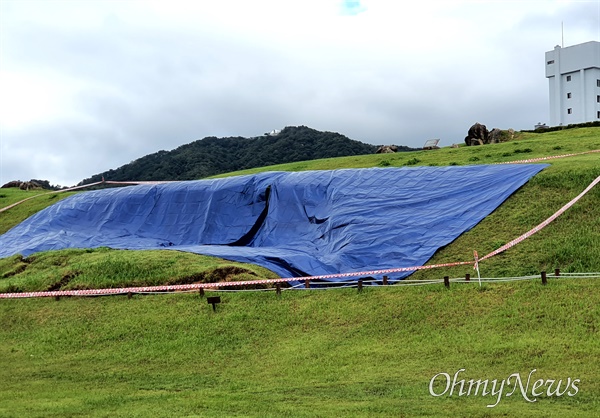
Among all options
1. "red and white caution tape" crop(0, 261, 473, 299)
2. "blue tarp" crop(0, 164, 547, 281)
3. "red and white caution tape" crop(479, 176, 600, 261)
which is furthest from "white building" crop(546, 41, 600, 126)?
"red and white caution tape" crop(0, 261, 473, 299)

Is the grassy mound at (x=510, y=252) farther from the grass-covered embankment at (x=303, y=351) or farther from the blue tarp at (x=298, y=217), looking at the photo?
the grass-covered embankment at (x=303, y=351)

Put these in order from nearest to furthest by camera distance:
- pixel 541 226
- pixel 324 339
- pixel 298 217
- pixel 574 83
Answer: pixel 324 339, pixel 541 226, pixel 298 217, pixel 574 83

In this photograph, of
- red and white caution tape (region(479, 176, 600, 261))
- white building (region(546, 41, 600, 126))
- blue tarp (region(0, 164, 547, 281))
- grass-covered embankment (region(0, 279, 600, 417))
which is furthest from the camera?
white building (region(546, 41, 600, 126))

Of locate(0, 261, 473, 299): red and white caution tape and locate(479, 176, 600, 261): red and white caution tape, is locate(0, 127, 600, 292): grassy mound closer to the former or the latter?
locate(479, 176, 600, 261): red and white caution tape

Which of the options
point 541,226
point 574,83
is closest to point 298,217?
Result: point 541,226

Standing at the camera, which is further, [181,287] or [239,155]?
[239,155]

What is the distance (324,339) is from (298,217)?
902 centimetres

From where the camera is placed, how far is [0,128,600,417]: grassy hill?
985 centimetres

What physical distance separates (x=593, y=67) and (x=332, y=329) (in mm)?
52600

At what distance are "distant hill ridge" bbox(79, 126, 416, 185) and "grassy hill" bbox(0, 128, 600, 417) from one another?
129 feet

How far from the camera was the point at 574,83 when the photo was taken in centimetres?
5962

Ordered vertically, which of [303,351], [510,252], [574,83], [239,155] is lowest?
[303,351]

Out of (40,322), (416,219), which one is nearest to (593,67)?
(416,219)

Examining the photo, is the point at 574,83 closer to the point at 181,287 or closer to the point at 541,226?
the point at 541,226
